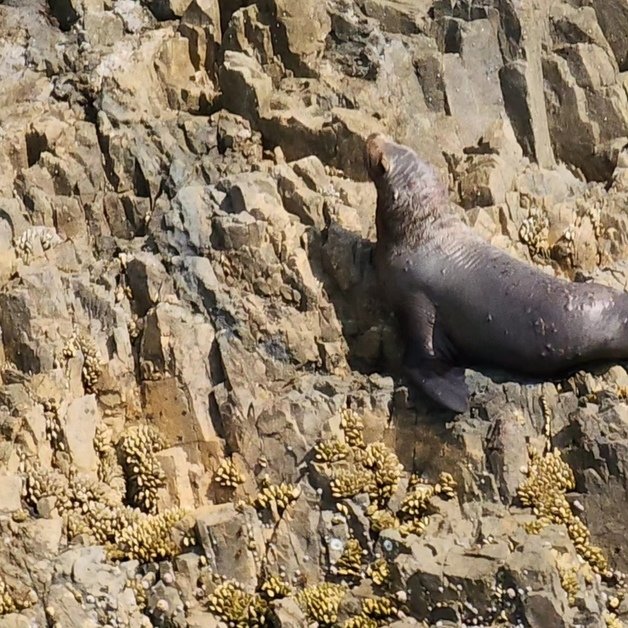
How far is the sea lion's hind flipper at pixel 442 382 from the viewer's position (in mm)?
12047

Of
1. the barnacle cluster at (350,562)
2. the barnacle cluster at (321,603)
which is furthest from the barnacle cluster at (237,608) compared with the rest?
the barnacle cluster at (350,562)

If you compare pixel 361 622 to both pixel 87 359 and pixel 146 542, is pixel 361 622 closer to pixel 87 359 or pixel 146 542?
pixel 146 542

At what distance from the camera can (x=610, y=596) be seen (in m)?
11.1

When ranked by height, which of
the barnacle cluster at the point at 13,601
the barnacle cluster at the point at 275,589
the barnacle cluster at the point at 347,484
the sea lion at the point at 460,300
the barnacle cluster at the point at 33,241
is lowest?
the barnacle cluster at the point at 13,601

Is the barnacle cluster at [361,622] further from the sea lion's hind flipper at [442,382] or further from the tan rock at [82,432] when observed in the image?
the tan rock at [82,432]

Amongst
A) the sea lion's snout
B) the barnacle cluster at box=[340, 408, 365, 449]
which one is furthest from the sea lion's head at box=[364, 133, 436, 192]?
the barnacle cluster at box=[340, 408, 365, 449]

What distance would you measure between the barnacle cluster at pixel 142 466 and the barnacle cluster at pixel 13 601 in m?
1.70

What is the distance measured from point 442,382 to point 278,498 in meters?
2.05

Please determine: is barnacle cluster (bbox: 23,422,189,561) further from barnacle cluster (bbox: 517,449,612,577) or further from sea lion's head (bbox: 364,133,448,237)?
sea lion's head (bbox: 364,133,448,237)

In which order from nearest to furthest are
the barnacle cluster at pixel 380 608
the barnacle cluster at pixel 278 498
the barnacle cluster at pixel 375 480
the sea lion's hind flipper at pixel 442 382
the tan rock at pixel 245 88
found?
the barnacle cluster at pixel 380 608 → the barnacle cluster at pixel 375 480 → the barnacle cluster at pixel 278 498 → the sea lion's hind flipper at pixel 442 382 → the tan rock at pixel 245 88

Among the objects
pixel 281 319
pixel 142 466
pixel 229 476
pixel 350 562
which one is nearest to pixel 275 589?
pixel 350 562

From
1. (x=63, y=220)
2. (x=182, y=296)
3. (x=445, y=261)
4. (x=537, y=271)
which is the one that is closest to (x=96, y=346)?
(x=182, y=296)

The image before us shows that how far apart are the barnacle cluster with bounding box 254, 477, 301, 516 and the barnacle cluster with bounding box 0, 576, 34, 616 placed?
7.74 feet

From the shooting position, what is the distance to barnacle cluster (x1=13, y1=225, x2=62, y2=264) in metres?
14.4
